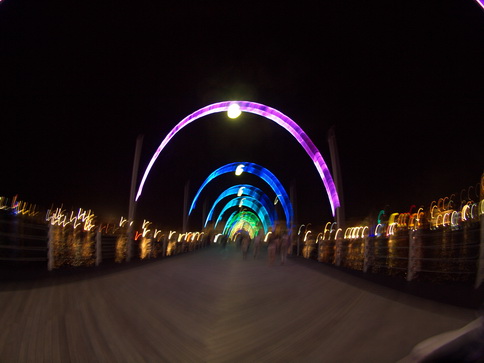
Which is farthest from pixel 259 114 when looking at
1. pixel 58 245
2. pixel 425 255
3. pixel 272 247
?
pixel 58 245

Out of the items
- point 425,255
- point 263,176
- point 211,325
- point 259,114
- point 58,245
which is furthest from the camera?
point 263,176

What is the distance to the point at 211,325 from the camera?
4605mm

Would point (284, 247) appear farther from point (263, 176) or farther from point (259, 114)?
point (263, 176)

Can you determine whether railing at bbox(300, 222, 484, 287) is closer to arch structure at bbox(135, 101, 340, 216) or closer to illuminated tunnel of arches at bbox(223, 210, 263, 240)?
arch structure at bbox(135, 101, 340, 216)

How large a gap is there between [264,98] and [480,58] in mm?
16425

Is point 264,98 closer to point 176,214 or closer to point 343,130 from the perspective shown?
point 343,130

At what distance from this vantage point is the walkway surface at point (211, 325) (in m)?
3.35

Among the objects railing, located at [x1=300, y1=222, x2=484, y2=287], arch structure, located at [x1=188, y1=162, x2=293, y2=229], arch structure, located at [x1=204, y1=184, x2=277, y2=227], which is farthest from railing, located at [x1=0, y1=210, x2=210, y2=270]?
arch structure, located at [x1=204, y1=184, x2=277, y2=227]

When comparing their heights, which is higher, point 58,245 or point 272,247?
point 272,247

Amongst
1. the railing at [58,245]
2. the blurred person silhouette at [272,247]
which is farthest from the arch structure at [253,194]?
the blurred person silhouette at [272,247]

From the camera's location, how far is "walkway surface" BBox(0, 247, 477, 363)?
335 cm

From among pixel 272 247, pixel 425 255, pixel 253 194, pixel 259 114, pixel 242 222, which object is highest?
pixel 259 114

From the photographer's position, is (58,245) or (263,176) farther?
(263,176)

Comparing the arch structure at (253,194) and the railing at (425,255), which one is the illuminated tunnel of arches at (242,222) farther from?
the railing at (425,255)
